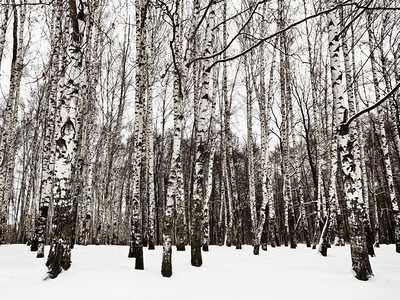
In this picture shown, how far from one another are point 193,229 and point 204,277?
4.18ft

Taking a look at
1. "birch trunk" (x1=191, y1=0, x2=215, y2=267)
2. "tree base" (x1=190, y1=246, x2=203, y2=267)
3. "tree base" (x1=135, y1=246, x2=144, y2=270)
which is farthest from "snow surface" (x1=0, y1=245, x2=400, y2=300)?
"birch trunk" (x1=191, y1=0, x2=215, y2=267)

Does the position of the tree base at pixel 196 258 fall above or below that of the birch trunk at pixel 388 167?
below

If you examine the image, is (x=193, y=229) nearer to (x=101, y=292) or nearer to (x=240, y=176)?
(x=101, y=292)

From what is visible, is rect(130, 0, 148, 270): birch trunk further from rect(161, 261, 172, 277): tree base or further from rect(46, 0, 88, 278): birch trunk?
rect(46, 0, 88, 278): birch trunk

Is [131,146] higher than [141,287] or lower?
higher

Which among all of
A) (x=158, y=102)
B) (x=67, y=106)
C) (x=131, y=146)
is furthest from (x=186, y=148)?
(x=67, y=106)

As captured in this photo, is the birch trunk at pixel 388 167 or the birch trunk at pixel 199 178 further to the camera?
the birch trunk at pixel 388 167

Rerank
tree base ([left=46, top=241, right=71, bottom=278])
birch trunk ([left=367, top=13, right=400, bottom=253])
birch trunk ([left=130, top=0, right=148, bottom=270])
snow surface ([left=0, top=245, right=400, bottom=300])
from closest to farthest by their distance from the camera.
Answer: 1. snow surface ([left=0, top=245, right=400, bottom=300])
2. tree base ([left=46, top=241, right=71, bottom=278])
3. birch trunk ([left=130, top=0, right=148, bottom=270])
4. birch trunk ([left=367, top=13, right=400, bottom=253])

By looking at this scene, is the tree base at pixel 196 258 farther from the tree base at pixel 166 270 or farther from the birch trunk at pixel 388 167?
the birch trunk at pixel 388 167

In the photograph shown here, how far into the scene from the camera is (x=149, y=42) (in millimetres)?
12141

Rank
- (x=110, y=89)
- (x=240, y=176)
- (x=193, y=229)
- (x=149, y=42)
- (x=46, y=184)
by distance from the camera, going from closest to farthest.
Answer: (x=193, y=229) < (x=46, y=184) < (x=149, y=42) < (x=110, y=89) < (x=240, y=176)

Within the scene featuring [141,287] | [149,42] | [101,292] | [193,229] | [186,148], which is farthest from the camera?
[186,148]

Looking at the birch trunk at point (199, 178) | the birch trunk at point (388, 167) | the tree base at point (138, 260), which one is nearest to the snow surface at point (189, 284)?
the tree base at point (138, 260)

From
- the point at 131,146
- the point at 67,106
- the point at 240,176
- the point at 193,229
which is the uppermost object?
the point at 131,146
